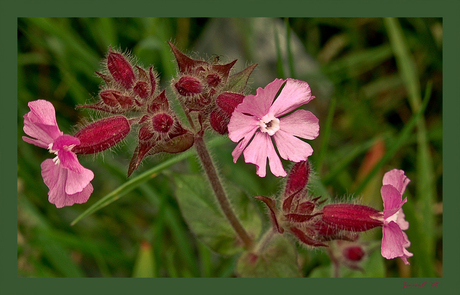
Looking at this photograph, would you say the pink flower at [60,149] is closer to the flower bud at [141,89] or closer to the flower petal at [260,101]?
the flower bud at [141,89]

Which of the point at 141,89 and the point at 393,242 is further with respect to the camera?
the point at 141,89

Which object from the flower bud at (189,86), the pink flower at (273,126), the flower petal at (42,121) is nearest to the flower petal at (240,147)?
the pink flower at (273,126)

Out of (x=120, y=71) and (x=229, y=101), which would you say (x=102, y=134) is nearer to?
(x=120, y=71)

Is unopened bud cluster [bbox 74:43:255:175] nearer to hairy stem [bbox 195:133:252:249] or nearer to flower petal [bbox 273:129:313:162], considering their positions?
hairy stem [bbox 195:133:252:249]

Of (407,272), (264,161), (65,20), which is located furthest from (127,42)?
(407,272)

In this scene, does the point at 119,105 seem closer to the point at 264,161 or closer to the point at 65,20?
the point at 264,161

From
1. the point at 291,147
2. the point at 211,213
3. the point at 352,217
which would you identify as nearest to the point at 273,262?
the point at 211,213
